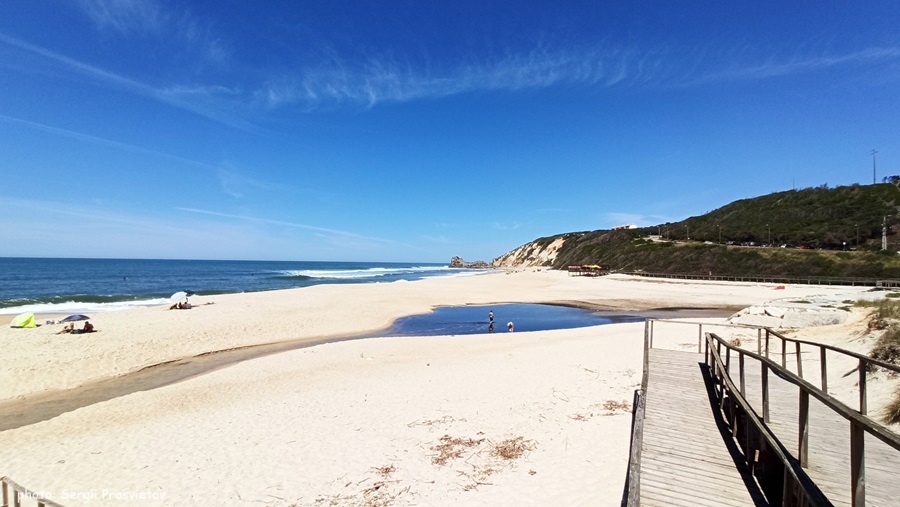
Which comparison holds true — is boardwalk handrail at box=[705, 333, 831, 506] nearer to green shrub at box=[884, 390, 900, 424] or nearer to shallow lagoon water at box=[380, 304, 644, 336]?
green shrub at box=[884, 390, 900, 424]

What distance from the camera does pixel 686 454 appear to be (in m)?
5.60

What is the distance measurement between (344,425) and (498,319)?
19.7m

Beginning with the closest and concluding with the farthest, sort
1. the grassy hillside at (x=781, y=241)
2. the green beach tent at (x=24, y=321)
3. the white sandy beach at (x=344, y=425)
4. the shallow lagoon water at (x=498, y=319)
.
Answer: the white sandy beach at (x=344, y=425) → the green beach tent at (x=24, y=321) → the shallow lagoon water at (x=498, y=319) → the grassy hillside at (x=781, y=241)

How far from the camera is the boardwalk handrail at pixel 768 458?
11.9 feet

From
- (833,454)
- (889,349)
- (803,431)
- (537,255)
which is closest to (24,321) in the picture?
(803,431)

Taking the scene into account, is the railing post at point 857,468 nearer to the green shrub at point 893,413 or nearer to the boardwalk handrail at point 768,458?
the boardwalk handrail at point 768,458

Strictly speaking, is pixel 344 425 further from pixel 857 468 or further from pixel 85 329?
pixel 85 329

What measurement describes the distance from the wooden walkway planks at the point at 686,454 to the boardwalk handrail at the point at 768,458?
0.17 meters

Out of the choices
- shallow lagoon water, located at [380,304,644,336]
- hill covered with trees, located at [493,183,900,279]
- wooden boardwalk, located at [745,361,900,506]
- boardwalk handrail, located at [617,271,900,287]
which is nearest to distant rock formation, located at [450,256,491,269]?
hill covered with trees, located at [493,183,900,279]

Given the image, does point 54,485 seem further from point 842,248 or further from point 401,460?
point 842,248

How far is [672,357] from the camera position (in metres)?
10.7

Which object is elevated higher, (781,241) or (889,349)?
(781,241)

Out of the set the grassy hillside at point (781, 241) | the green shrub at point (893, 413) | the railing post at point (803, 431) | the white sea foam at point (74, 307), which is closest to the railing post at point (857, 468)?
the railing post at point (803, 431)

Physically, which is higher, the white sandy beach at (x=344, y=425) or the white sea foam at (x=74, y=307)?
the white sandy beach at (x=344, y=425)
